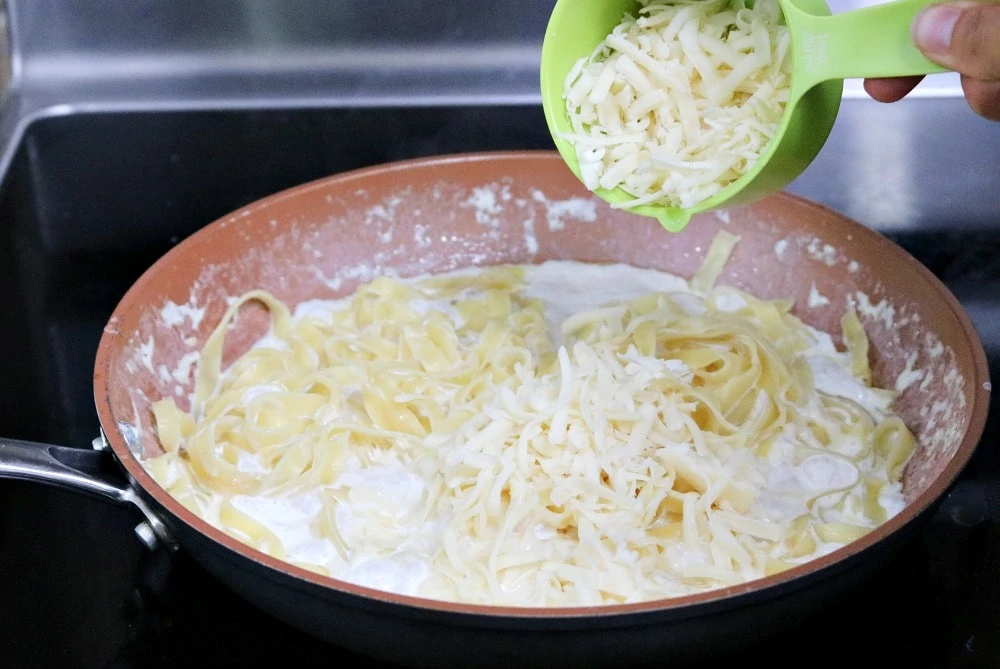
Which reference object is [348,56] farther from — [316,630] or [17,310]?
[316,630]

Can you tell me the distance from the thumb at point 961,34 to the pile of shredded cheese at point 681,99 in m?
0.26

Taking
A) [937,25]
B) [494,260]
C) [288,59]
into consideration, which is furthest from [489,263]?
[937,25]

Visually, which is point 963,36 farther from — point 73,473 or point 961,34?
point 73,473

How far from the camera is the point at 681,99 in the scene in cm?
156

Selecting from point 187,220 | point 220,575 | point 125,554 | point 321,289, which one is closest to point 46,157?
point 187,220

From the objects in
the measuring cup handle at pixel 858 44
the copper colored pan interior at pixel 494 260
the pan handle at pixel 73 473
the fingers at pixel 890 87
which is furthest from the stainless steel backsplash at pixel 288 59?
the pan handle at pixel 73 473

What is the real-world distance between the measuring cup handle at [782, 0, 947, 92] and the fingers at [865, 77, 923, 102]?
239 mm

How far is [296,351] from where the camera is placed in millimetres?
1989

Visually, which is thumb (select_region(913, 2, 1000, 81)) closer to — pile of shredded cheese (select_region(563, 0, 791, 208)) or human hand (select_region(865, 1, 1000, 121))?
human hand (select_region(865, 1, 1000, 121))

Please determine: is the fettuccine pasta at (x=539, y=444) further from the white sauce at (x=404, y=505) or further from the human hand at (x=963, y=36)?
the human hand at (x=963, y=36)

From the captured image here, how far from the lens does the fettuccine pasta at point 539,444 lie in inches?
59.2

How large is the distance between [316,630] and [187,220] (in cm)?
132

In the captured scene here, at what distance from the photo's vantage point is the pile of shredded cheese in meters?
1.51

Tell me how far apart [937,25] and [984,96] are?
0.26 m
